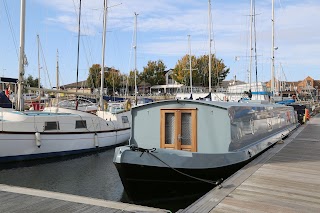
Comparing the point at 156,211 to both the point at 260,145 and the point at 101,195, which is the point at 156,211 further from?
the point at 260,145

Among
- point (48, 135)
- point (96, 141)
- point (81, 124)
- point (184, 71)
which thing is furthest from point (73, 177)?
point (184, 71)

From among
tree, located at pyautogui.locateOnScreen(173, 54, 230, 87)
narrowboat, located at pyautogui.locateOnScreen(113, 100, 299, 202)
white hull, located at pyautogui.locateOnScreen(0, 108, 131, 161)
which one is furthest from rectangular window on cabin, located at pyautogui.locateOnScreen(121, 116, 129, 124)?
tree, located at pyautogui.locateOnScreen(173, 54, 230, 87)

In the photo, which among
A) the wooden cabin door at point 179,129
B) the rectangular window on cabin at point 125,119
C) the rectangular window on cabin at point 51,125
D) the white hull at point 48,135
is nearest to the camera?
the wooden cabin door at point 179,129

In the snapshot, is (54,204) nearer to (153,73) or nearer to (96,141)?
(96,141)

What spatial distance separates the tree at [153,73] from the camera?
92.1 meters

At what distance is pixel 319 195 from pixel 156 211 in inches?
143

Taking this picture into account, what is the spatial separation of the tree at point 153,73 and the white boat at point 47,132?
7113cm

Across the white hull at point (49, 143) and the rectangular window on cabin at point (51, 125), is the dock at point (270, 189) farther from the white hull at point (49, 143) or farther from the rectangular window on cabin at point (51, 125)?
the rectangular window on cabin at point (51, 125)

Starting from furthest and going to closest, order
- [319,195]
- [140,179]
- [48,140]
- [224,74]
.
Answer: [224,74] → [48,140] → [140,179] → [319,195]

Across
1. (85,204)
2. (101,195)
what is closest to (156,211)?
(85,204)

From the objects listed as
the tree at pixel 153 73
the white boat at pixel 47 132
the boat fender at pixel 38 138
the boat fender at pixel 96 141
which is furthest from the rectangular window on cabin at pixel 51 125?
the tree at pixel 153 73

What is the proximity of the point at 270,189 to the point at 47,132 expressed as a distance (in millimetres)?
12496

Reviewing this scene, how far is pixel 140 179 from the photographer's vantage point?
855 cm

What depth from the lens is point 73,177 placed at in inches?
544
